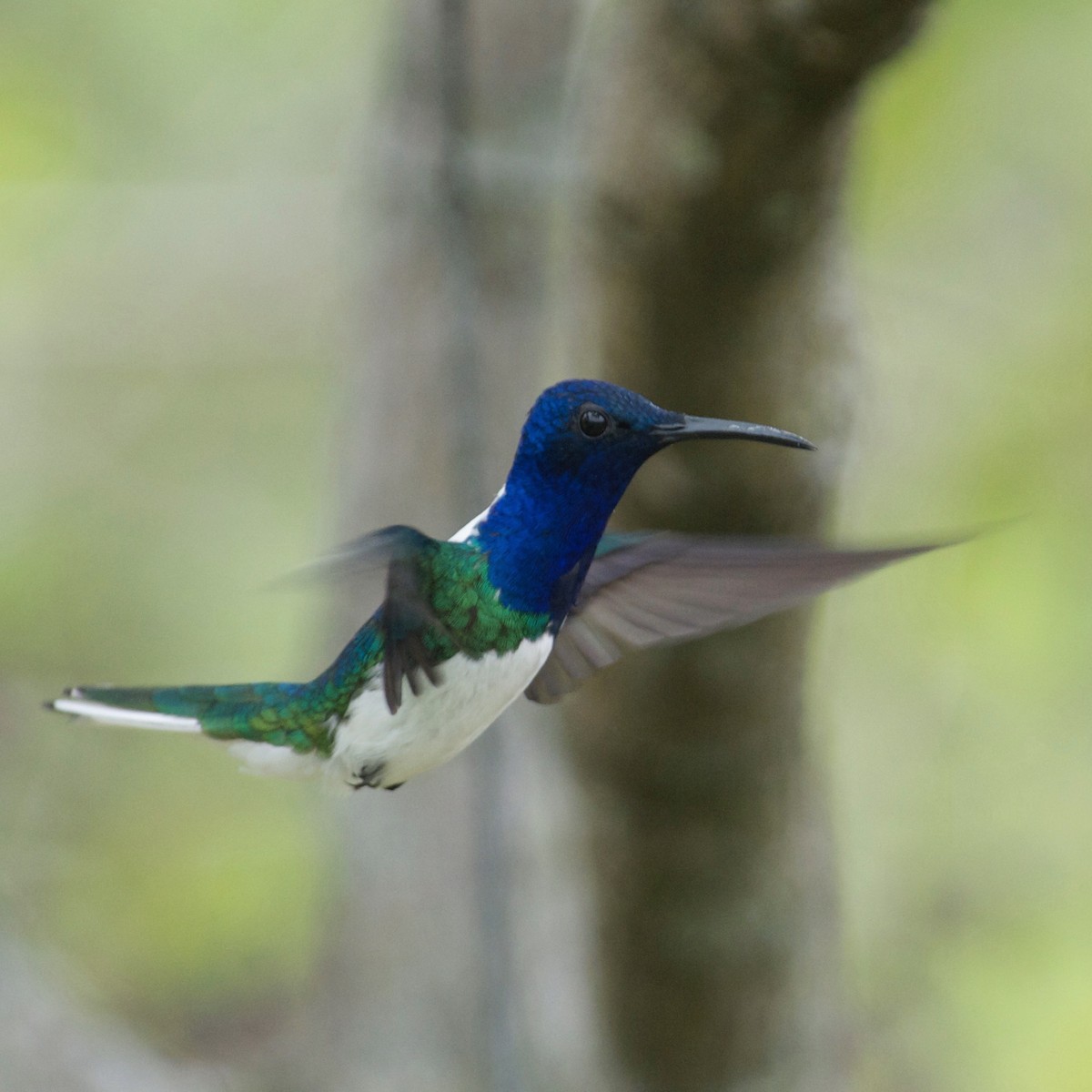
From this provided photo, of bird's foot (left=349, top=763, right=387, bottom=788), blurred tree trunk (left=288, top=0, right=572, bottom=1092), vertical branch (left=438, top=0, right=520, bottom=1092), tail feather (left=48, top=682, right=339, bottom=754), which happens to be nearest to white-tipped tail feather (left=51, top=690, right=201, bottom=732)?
tail feather (left=48, top=682, right=339, bottom=754)

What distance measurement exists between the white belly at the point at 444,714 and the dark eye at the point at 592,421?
19 cm

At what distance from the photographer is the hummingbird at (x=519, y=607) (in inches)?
42.4

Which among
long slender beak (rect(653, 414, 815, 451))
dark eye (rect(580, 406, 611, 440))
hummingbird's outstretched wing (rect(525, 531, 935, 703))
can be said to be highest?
dark eye (rect(580, 406, 611, 440))

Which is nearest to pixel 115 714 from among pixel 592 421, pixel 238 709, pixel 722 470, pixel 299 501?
pixel 238 709

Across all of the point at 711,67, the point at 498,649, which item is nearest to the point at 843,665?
the point at 711,67

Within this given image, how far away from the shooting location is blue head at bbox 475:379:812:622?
1062 mm

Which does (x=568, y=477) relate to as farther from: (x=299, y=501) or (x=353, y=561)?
(x=299, y=501)

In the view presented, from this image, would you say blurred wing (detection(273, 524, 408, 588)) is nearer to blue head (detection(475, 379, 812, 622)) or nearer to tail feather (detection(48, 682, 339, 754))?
blue head (detection(475, 379, 812, 622))

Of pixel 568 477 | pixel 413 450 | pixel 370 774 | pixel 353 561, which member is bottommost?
pixel 370 774

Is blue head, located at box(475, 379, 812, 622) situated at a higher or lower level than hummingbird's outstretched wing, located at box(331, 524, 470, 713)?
higher

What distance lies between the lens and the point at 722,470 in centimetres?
197

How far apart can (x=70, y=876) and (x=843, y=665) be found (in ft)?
7.67

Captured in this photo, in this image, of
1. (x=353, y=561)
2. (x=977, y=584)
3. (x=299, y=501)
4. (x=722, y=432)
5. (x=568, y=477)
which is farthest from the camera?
(x=299, y=501)

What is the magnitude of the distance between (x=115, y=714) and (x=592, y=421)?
0.49 metres
